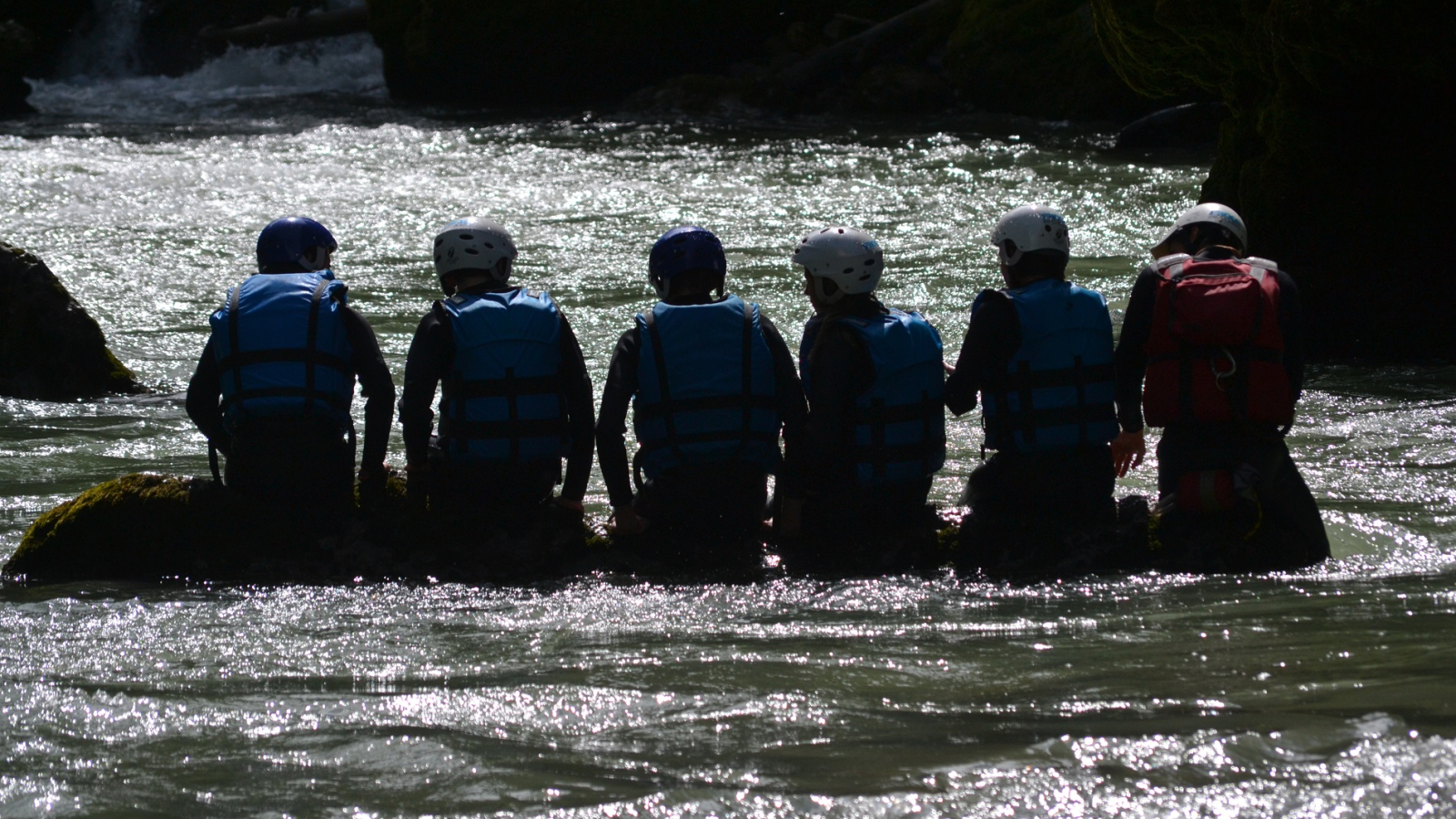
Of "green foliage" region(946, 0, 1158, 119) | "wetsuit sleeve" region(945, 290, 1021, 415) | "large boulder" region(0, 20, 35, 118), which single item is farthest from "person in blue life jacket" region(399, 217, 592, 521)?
"large boulder" region(0, 20, 35, 118)

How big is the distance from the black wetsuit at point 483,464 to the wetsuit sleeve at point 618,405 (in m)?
0.16

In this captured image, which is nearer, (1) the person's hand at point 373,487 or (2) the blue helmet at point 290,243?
(1) the person's hand at point 373,487

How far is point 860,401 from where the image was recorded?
600 centimetres

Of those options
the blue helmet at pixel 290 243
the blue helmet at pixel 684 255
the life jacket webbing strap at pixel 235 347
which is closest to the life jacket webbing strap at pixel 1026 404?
the blue helmet at pixel 684 255

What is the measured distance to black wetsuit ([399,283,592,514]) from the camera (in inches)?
235

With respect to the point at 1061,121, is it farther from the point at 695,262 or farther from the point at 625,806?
the point at 625,806

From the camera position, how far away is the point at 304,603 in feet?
19.3

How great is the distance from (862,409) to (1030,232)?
3.01 feet

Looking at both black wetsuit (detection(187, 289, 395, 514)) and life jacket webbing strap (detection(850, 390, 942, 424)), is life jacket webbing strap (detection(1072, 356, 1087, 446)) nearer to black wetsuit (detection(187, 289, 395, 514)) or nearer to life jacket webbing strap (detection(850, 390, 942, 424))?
life jacket webbing strap (detection(850, 390, 942, 424))

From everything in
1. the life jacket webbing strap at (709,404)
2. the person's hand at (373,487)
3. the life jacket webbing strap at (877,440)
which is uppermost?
the life jacket webbing strap at (709,404)

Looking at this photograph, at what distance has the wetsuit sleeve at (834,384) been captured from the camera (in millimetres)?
5918

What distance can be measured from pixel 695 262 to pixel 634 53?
23.1 metres

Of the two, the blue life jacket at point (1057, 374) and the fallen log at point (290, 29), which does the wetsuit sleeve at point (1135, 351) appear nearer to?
the blue life jacket at point (1057, 374)

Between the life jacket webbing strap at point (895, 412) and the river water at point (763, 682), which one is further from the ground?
the life jacket webbing strap at point (895, 412)
